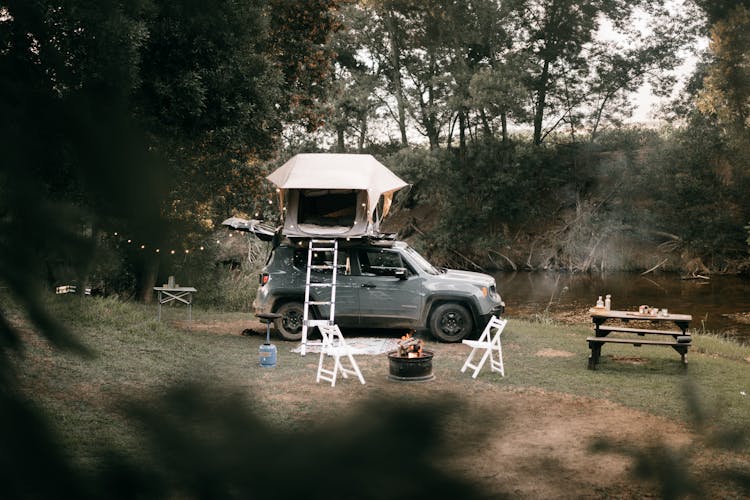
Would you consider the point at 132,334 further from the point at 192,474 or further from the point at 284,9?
the point at 192,474

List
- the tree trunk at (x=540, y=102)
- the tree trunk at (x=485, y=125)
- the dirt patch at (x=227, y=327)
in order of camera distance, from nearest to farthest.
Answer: the dirt patch at (x=227, y=327), the tree trunk at (x=485, y=125), the tree trunk at (x=540, y=102)

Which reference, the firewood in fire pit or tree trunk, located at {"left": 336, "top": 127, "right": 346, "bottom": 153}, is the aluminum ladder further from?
tree trunk, located at {"left": 336, "top": 127, "right": 346, "bottom": 153}

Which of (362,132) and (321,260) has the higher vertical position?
(362,132)

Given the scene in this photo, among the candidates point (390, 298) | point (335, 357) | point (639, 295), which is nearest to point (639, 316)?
point (390, 298)

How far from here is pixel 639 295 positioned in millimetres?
20109

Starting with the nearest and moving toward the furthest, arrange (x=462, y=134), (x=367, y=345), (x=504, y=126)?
(x=367, y=345) → (x=504, y=126) → (x=462, y=134)

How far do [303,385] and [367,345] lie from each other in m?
2.80

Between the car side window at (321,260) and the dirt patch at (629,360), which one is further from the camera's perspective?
the car side window at (321,260)

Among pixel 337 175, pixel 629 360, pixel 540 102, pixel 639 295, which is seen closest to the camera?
pixel 629 360

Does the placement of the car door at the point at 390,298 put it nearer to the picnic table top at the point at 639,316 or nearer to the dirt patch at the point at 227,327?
the dirt patch at the point at 227,327

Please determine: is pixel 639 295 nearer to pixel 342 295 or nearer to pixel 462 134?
pixel 342 295

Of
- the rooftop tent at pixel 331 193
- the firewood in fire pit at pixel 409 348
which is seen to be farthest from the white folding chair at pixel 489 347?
the rooftop tent at pixel 331 193

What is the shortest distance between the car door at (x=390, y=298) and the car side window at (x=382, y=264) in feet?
0.11

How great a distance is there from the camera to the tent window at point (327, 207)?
12.5m
